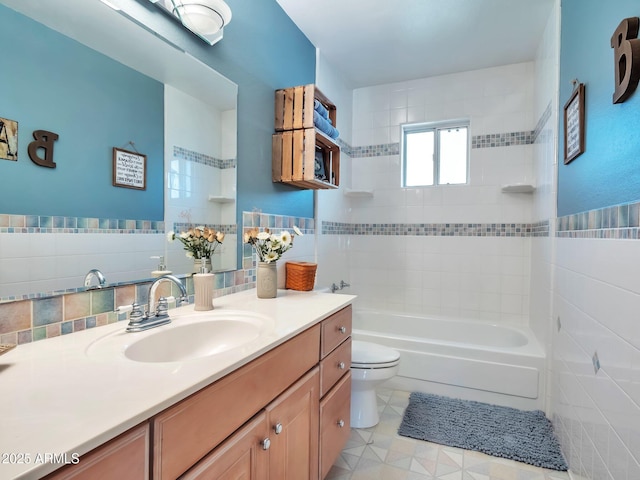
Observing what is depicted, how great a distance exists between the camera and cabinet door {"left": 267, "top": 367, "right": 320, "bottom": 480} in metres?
1.02

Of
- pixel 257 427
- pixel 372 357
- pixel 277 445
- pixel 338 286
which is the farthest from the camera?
pixel 338 286

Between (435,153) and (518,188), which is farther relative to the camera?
(435,153)

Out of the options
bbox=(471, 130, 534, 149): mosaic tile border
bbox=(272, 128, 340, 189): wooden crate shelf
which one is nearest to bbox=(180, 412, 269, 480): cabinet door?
bbox=(272, 128, 340, 189): wooden crate shelf

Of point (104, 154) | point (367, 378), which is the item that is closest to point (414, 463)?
point (367, 378)

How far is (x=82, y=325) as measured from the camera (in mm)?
1021

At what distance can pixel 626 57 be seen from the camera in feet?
3.24

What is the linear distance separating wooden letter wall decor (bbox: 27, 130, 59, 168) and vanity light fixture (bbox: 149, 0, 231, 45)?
27.1 inches

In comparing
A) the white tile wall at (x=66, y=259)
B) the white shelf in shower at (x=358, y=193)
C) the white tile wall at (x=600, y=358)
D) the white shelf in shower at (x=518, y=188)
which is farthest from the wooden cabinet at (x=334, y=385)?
the white shelf in shower at (x=518, y=188)

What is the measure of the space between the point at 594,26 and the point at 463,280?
6.71 feet

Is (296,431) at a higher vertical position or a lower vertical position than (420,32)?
lower

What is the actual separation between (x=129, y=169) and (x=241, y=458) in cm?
99

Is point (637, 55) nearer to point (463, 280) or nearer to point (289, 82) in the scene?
point (289, 82)

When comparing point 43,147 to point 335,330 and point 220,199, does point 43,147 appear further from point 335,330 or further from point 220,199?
point 335,330

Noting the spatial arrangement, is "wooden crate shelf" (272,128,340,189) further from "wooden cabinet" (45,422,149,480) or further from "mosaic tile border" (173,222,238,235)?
"wooden cabinet" (45,422,149,480)
